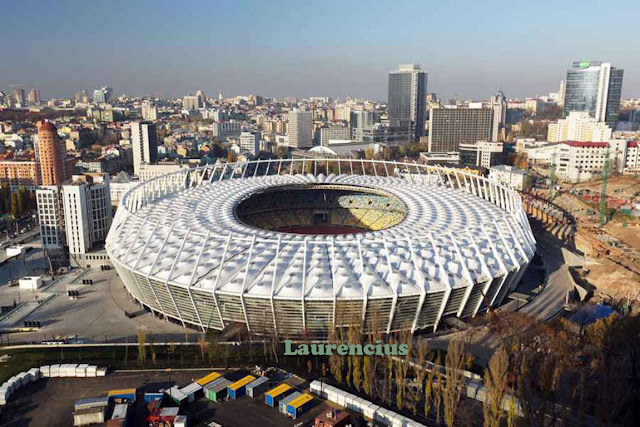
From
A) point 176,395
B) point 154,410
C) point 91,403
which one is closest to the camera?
point 154,410

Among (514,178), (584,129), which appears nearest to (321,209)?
(514,178)

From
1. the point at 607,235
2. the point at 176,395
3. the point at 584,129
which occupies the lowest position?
the point at 607,235

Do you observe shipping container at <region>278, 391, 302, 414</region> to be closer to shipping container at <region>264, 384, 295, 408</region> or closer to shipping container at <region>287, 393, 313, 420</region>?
shipping container at <region>287, 393, 313, 420</region>

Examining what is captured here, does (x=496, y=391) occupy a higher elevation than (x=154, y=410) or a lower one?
higher

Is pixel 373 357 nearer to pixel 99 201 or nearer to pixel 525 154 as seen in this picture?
pixel 99 201

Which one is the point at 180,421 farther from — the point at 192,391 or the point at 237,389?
the point at 237,389

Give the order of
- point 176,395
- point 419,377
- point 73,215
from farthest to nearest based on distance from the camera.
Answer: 1. point 73,215
2. point 176,395
3. point 419,377

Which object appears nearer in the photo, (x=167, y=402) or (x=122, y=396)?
(x=122, y=396)
